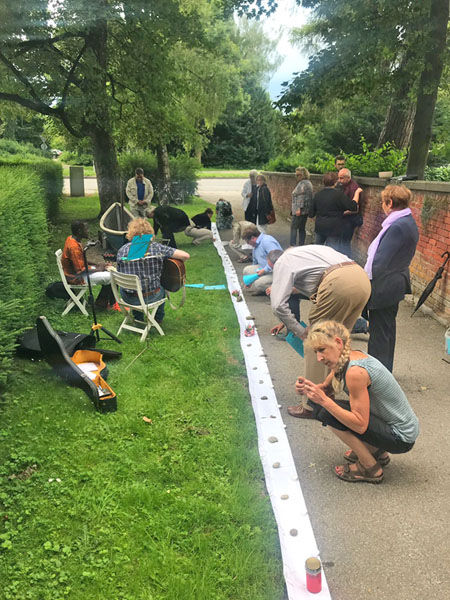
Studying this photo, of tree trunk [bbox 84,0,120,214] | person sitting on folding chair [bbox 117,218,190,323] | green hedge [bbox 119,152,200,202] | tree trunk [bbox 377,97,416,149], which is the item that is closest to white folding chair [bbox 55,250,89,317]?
person sitting on folding chair [bbox 117,218,190,323]

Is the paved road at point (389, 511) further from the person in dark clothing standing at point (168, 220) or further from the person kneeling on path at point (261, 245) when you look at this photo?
the person in dark clothing standing at point (168, 220)

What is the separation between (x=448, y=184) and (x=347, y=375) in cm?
475

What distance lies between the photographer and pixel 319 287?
4062mm

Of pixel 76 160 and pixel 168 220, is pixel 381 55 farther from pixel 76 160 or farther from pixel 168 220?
pixel 76 160

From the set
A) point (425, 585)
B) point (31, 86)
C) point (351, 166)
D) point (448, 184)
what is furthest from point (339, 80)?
point (425, 585)

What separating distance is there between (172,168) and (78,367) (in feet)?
69.2

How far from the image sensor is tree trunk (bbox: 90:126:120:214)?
1583 cm

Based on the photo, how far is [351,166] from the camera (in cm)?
1163

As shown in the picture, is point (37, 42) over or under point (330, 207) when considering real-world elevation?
over

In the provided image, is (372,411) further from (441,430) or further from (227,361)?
(227,361)

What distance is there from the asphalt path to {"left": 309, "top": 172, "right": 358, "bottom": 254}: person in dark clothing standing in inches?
167

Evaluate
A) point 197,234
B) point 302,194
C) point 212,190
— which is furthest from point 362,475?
point 212,190

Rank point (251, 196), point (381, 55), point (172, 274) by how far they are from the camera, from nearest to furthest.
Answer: point (172, 274) → point (381, 55) → point (251, 196)

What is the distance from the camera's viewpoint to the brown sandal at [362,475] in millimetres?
3459
